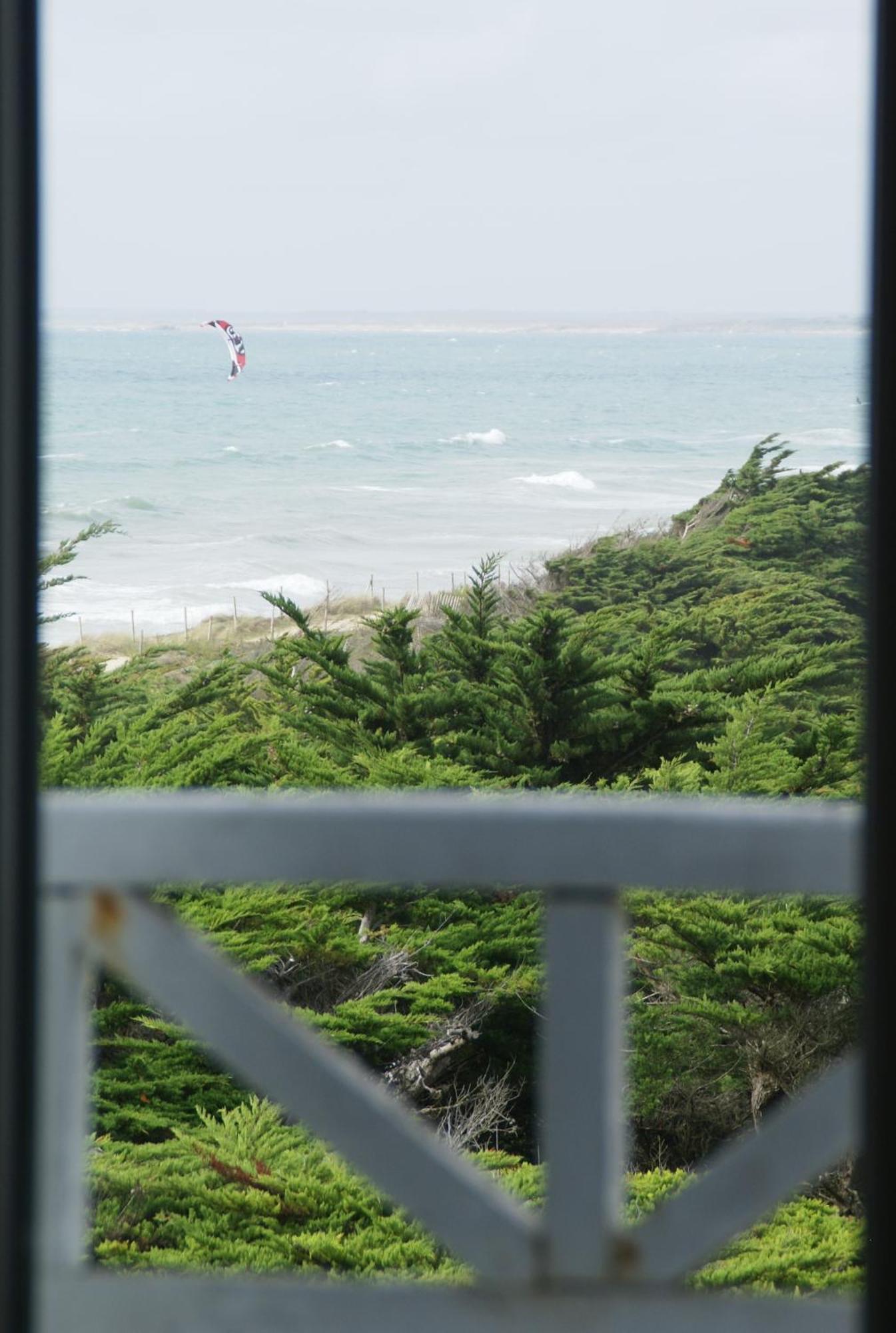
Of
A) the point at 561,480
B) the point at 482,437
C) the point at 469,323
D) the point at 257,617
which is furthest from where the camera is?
the point at 469,323

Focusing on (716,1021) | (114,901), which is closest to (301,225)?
(716,1021)

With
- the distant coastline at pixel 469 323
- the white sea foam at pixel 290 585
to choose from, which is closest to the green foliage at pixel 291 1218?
the white sea foam at pixel 290 585

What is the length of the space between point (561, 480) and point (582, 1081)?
1087 cm

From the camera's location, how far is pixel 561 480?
1128 centimetres

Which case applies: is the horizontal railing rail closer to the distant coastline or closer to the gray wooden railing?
the gray wooden railing

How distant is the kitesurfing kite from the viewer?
11503mm

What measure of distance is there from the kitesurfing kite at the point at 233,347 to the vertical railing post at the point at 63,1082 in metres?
11.0

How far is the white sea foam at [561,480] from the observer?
35.6 feet

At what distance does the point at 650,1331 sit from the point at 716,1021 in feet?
11.9

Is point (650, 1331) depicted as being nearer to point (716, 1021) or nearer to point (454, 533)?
point (716, 1021)

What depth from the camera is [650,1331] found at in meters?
0.58

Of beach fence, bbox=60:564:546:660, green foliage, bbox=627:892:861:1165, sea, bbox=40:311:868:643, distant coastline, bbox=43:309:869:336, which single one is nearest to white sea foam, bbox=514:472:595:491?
sea, bbox=40:311:868:643

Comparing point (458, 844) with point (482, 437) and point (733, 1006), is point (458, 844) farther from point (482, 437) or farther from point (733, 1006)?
point (482, 437)

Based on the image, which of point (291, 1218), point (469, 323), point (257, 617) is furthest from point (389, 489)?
point (291, 1218)
